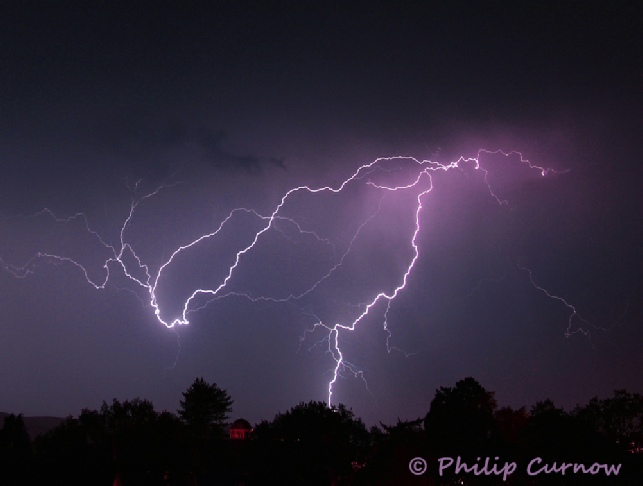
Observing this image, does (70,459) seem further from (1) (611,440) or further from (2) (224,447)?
(1) (611,440)

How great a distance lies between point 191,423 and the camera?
61.7 meters

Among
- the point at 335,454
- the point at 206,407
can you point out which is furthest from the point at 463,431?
the point at 206,407

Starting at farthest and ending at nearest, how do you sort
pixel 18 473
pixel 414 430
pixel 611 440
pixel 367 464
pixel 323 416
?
pixel 323 416
pixel 611 440
pixel 414 430
pixel 367 464
pixel 18 473

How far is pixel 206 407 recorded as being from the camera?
207 feet

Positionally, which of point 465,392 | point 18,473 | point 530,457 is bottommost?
point 18,473

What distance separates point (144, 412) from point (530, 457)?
32.8 m

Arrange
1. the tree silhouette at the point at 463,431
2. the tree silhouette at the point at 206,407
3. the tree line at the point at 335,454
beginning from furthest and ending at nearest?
the tree silhouette at the point at 206,407
the tree silhouette at the point at 463,431
the tree line at the point at 335,454

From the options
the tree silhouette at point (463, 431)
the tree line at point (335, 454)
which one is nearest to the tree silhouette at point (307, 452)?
the tree line at point (335, 454)

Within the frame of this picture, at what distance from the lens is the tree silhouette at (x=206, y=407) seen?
2450 inches

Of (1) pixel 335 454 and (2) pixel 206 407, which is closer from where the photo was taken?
(1) pixel 335 454

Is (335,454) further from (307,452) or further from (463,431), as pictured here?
(463,431)

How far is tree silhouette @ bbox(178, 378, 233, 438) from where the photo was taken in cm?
6222

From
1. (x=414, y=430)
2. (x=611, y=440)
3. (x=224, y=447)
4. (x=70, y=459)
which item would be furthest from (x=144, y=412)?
(x=611, y=440)

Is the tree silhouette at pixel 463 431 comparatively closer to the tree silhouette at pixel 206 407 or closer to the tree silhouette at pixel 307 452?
the tree silhouette at pixel 307 452
